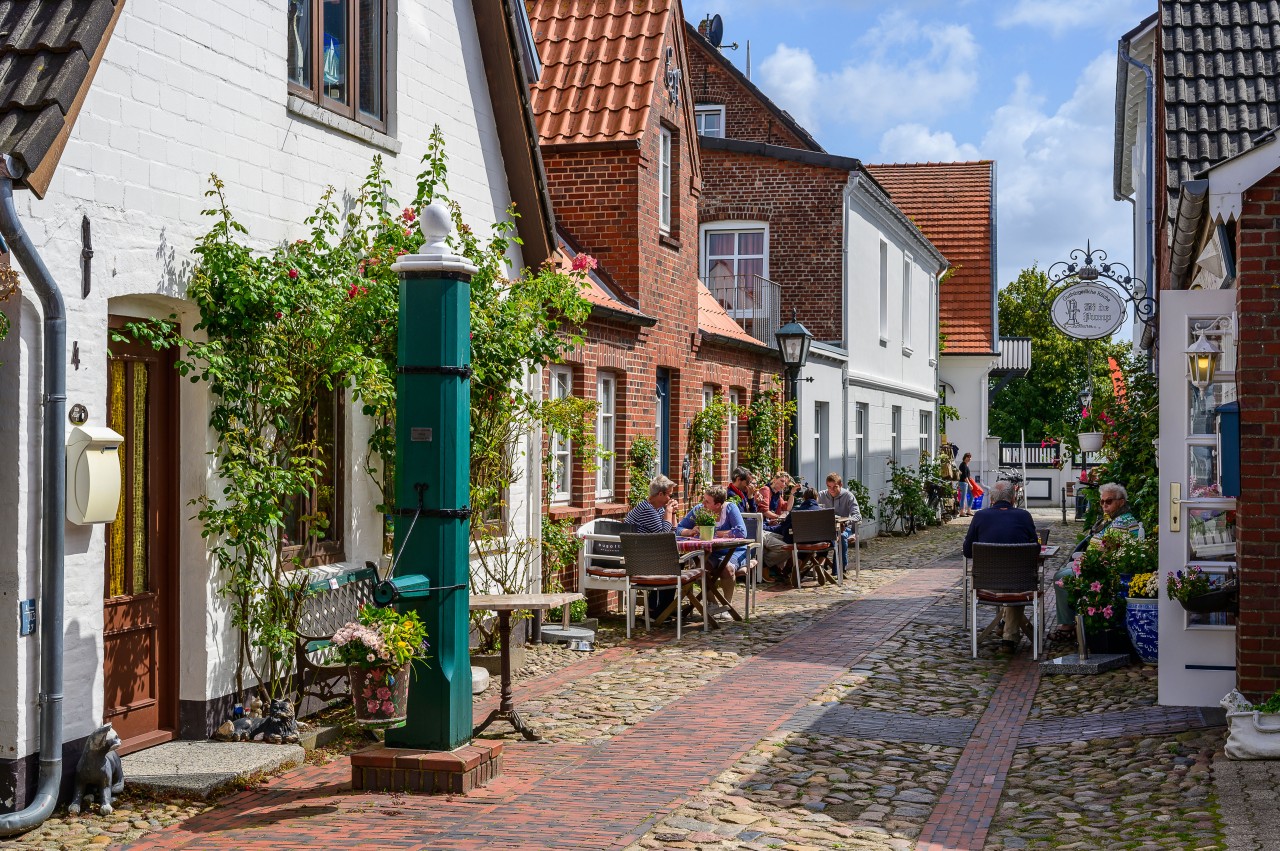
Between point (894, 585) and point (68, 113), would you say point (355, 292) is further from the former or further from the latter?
point (894, 585)

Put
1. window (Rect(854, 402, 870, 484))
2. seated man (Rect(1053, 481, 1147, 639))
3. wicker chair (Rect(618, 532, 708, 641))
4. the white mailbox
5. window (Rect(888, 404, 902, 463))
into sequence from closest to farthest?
the white mailbox, seated man (Rect(1053, 481, 1147, 639)), wicker chair (Rect(618, 532, 708, 641)), window (Rect(854, 402, 870, 484)), window (Rect(888, 404, 902, 463))

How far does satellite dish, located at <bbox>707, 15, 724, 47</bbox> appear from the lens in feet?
102

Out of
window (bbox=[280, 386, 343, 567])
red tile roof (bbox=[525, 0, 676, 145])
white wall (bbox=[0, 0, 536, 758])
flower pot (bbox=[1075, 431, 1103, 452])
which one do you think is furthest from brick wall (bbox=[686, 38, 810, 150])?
window (bbox=[280, 386, 343, 567])

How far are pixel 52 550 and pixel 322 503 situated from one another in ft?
9.52

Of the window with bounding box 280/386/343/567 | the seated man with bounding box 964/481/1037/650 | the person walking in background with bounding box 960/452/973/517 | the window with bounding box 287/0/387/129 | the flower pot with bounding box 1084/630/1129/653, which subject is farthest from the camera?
the person walking in background with bounding box 960/452/973/517

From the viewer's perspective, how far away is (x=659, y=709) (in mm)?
9516

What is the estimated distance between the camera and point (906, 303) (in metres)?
30.1

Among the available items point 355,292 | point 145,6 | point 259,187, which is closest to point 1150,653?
point 355,292

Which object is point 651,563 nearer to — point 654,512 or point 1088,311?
point 654,512

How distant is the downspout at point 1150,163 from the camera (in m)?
16.0

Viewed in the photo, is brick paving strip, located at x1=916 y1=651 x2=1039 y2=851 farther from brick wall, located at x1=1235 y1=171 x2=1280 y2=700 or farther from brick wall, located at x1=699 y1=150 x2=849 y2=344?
brick wall, located at x1=699 y1=150 x2=849 y2=344

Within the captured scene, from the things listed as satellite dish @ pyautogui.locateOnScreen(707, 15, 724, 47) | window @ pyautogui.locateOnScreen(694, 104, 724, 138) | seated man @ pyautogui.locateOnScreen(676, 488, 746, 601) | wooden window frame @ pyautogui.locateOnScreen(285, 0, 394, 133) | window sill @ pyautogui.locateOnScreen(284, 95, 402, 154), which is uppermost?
satellite dish @ pyautogui.locateOnScreen(707, 15, 724, 47)

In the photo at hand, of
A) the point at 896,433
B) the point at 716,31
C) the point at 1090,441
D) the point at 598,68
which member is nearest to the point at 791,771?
the point at 598,68

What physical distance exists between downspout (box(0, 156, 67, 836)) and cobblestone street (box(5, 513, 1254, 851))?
325 millimetres
